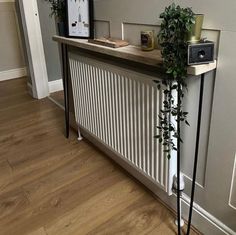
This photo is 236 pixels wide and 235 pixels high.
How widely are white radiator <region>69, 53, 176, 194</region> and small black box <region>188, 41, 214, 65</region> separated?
27 centimetres

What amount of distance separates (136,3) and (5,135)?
1773 mm

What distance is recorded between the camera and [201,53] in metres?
0.96

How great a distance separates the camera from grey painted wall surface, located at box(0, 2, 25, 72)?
3783 millimetres

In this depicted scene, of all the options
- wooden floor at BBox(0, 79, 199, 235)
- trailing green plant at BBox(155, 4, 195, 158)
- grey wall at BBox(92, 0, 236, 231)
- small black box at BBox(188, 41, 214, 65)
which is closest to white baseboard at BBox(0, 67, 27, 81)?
wooden floor at BBox(0, 79, 199, 235)

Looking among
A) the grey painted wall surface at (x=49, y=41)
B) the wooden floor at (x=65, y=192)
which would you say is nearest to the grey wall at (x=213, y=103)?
the wooden floor at (x=65, y=192)

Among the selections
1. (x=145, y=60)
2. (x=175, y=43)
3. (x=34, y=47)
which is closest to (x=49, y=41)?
(x=34, y=47)

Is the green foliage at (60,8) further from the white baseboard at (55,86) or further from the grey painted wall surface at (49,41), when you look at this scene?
the white baseboard at (55,86)

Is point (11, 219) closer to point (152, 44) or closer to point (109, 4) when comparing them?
point (152, 44)

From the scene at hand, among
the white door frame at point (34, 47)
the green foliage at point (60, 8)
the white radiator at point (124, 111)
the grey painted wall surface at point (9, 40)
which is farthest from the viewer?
the grey painted wall surface at point (9, 40)

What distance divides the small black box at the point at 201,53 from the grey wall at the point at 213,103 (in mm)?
62

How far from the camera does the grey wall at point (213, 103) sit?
3.24ft

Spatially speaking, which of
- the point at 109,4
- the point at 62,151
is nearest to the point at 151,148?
the point at 109,4

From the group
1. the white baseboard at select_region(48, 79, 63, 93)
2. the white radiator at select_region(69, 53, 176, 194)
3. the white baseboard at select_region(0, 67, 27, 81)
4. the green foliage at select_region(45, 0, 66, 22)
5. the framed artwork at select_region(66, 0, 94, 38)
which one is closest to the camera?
the white radiator at select_region(69, 53, 176, 194)

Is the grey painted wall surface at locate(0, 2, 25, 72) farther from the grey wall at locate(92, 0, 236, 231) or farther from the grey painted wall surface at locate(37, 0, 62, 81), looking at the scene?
the grey wall at locate(92, 0, 236, 231)
